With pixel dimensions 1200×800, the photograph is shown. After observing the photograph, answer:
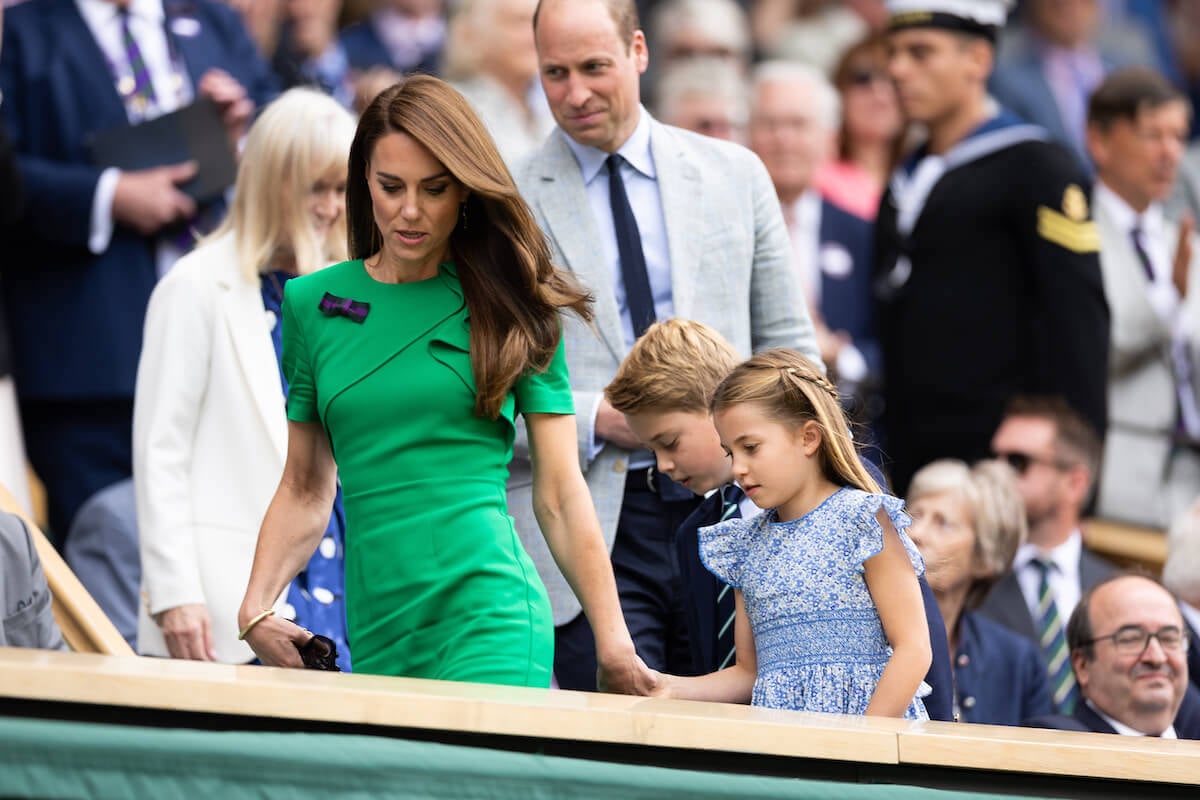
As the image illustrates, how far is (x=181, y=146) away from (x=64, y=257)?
0.48 meters

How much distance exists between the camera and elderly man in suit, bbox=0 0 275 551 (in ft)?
19.0

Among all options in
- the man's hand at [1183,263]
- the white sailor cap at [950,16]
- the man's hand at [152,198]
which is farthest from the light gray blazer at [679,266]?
the man's hand at [1183,263]

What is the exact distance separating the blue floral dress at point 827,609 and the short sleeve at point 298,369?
92cm

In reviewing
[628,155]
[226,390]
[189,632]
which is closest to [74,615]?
[189,632]

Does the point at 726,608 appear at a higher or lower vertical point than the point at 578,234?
lower

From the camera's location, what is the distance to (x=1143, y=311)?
7.26 m

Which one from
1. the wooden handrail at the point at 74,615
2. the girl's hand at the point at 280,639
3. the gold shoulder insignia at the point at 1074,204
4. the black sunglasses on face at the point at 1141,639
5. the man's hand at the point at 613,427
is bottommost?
the black sunglasses on face at the point at 1141,639

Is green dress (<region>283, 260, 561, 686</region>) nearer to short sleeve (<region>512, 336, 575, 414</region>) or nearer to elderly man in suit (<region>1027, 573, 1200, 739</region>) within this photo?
short sleeve (<region>512, 336, 575, 414</region>)

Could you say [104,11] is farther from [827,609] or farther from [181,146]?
[827,609]

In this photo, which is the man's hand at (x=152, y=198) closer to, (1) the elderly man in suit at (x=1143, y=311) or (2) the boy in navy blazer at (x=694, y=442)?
(2) the boy in navy blazer at (x=694, y=442)

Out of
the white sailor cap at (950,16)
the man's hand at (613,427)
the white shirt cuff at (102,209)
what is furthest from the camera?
the white sailor cap at (950,16)

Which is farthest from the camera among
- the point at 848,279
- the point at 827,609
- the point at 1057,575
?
the point at 848,279

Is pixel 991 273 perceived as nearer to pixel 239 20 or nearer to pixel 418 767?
pixel 239 20

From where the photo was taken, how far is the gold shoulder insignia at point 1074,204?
6344mm
